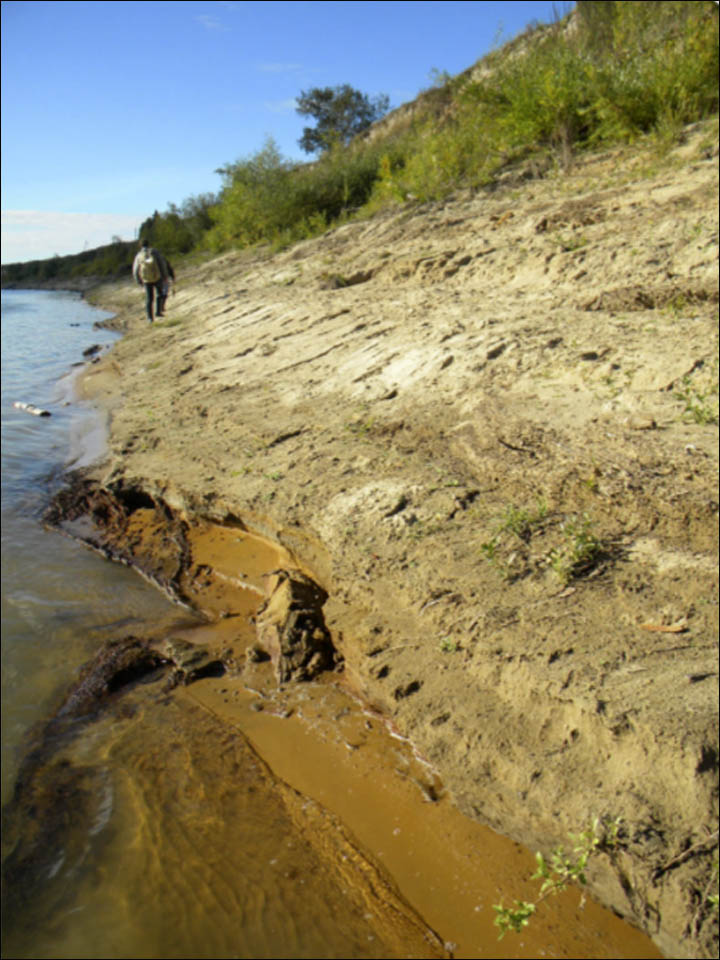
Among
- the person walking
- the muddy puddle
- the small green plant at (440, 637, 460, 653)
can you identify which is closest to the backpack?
the person walking

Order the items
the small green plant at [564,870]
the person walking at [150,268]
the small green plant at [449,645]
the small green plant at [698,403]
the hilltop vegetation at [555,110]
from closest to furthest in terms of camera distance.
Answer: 1. the small green plant at [564,870]
2. the small green plant at [449,645]
3. the small green plant at [698,403]
4. the hilltop vegetation at [555,110]
5. the person walking at [150,268]

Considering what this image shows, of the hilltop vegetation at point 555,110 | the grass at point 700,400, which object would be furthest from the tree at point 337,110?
the grass at point 700,400

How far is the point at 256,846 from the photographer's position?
2.81m

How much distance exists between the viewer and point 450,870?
8.64 feet

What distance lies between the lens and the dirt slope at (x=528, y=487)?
8.55ft

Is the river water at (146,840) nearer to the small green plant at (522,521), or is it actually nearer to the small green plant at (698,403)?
the small green plant at (522,521)

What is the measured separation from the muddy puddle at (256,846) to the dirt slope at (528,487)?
0.60ft

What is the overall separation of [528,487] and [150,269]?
11075mm

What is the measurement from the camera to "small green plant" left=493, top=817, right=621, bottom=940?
2.31 metres

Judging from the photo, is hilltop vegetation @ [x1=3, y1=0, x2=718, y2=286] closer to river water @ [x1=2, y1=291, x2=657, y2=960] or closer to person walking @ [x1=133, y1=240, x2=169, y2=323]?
person walking @ [x1=133, y1=240, x2=169, y2=323]

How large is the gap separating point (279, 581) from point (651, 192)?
5832 mm

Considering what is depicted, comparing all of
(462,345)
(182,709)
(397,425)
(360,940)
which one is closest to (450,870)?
(360,940)

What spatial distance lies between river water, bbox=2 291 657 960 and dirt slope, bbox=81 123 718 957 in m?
0.20

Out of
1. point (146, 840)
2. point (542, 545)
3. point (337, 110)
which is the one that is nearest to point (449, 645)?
point (542, 545)
